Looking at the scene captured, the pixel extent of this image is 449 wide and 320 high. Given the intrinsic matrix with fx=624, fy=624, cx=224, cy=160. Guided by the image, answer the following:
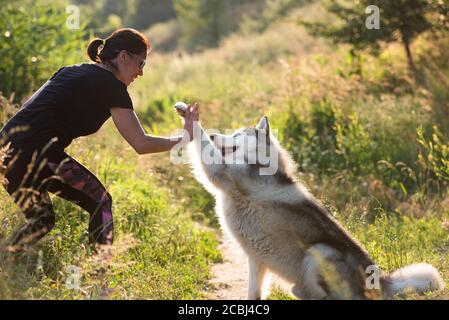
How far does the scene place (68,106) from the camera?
15.4ft

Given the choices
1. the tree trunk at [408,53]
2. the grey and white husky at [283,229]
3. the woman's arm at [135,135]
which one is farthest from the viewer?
the tree trunk at [408,53]

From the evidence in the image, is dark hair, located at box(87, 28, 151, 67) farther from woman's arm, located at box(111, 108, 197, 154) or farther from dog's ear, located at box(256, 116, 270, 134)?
dog's ear, located at box(256, 116, 270, 134)

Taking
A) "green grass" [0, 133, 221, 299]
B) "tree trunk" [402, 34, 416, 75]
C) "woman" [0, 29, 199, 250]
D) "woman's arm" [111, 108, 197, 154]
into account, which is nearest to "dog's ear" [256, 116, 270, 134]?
"woman's arm" [111, 108, 197, 154]

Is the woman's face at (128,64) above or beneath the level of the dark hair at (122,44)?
beneath

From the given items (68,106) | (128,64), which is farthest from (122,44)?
(68,106)

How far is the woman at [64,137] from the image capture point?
4.67 m

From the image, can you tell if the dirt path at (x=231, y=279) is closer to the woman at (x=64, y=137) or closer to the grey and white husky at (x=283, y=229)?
the grey and white husky at (x=283, y=229)

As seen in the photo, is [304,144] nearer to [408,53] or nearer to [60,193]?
[408,53]

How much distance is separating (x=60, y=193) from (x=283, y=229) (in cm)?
175

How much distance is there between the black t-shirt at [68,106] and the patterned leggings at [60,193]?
177 mm

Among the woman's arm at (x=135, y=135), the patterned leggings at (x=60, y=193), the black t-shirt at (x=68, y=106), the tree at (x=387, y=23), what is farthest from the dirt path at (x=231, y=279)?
the tree at (x=387, y=23)

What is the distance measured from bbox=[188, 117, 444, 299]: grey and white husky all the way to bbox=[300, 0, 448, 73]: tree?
593cm
